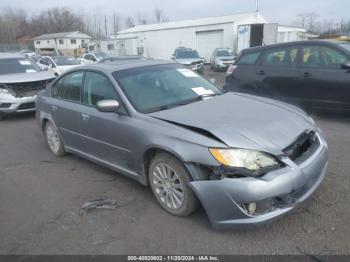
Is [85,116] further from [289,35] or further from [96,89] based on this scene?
[289,35]

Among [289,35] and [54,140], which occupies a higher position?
[289,35]

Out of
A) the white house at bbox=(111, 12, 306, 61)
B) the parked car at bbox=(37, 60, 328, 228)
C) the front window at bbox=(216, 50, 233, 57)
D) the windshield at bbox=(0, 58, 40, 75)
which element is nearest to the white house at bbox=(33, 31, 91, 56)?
the white house at bbox=(111, 12, 306, 61)

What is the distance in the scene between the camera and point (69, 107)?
4.72 m

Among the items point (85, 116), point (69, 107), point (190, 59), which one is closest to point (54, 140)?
point (69, 107)

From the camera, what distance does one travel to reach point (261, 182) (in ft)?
8.87

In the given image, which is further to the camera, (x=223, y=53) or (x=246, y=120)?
(x=223, y=53)

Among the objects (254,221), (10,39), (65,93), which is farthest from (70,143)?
(10,39)

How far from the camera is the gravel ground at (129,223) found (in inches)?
113

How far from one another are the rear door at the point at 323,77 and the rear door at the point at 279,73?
166 mm

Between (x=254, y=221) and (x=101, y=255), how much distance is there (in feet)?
4.50

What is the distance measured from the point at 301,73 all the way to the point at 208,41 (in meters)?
28.3

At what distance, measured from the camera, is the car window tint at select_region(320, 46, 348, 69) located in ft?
20.4

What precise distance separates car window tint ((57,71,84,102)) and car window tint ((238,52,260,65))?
4.27m

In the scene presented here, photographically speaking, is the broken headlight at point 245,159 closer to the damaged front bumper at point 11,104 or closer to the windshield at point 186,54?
the damaged front bumper at point 11,104
